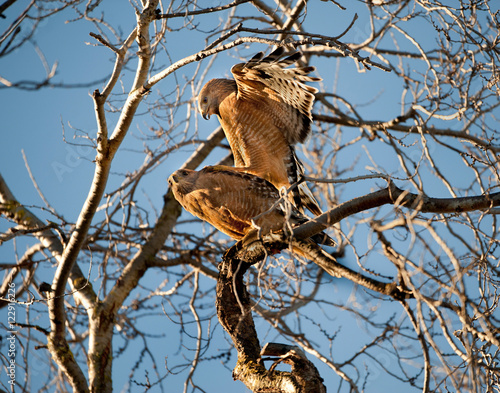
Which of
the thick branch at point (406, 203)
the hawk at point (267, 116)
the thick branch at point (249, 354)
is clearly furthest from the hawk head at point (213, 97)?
the thick branch at point (406, 203)

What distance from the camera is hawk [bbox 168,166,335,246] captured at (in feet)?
10.5

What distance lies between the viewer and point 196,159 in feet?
17.3

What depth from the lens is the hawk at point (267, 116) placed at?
12.1 ft

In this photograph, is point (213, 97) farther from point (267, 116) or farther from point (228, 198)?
point (228, 198)

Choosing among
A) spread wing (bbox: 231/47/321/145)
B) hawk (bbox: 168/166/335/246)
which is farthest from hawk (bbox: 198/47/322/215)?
hawk (bbox: 168/166/335/246)

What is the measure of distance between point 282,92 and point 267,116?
0.63 ft

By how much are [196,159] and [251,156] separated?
5.39 ft

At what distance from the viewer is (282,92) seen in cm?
374

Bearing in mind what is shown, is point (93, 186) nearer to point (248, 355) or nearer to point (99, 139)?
point (99, 139)

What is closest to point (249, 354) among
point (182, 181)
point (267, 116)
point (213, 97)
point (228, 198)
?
point (228, 198)

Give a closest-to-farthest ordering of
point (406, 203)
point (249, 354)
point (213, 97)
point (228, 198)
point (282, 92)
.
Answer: point (406, 203) → point (249, 354) → point (228, 198) → point (282, 92) → point (213, 97)

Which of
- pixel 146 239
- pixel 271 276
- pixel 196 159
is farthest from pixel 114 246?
pixel 271 276

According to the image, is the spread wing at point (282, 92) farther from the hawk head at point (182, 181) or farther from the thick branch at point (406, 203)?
the thick branch at point (406, 203)

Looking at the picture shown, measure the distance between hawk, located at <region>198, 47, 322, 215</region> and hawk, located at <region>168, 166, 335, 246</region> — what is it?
0.33 m
